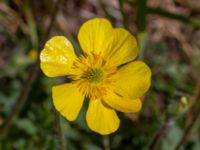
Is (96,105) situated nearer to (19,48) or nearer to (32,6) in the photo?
(19,48)

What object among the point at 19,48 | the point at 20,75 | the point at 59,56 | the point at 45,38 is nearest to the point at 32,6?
the point at 19,48

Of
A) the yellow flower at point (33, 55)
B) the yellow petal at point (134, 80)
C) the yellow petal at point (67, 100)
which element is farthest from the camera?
the yellow flower at point (33, 55)

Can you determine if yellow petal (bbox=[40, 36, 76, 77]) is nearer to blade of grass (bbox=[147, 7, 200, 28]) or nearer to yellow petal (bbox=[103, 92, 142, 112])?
yellow petal (bbox=[103, 92, 142, 112])

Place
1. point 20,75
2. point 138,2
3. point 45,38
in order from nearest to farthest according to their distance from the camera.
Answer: point 45,38 → point 138,2 → point 20,75

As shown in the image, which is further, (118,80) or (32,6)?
(32,6)

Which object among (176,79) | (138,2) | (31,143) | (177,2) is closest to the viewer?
(138,2)

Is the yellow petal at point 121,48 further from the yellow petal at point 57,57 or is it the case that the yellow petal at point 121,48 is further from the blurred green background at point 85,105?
the blurred green background at point 85,105

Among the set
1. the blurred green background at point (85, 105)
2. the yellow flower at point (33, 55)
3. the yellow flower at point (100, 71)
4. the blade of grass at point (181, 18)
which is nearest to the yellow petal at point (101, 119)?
the yellow flower at point (100, 71)

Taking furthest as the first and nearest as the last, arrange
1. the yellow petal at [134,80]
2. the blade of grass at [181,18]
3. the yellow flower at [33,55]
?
1. the yellow flower at [33,55]
2. the blade of grass at [181,18]
3. the yellow petal at [134,80]
